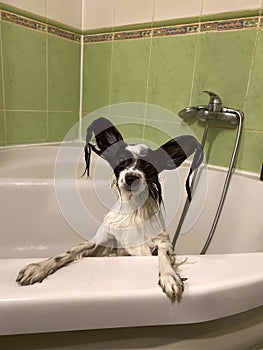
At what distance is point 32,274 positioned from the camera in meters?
0.46

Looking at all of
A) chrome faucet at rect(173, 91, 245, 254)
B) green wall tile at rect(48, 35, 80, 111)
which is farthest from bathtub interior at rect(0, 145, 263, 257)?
green wall tile at rect(48, 35, 80, 111)

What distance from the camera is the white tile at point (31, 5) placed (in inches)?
49.9

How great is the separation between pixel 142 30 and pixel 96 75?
385mm

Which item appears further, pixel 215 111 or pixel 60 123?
pixel 60 123

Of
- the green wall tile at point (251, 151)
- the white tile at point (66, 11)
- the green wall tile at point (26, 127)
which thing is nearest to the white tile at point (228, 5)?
the green wall tile at point (251, 151)

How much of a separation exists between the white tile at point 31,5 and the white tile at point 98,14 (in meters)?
0.29

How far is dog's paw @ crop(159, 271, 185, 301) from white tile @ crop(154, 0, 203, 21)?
1204 millimetres

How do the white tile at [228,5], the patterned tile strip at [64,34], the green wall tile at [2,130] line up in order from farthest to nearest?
1. the patterned tile strip at [64,34]
2. the green wall tile at [2,130]
3. the white tile at [228,5]

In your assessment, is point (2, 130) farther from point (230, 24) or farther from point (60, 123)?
point (230, 24)

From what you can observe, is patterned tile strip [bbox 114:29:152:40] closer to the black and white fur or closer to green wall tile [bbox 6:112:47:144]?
green wall tile [bbox 6:112:47:144]

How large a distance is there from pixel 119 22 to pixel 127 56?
0.18 metres

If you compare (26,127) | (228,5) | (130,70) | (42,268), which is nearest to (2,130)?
(26,127)

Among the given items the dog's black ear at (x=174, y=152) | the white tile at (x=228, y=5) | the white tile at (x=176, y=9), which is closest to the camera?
the dog's black ear at (x=174, y=152)

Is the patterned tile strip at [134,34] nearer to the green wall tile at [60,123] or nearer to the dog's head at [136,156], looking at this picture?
the green wall tile at [60,123]
